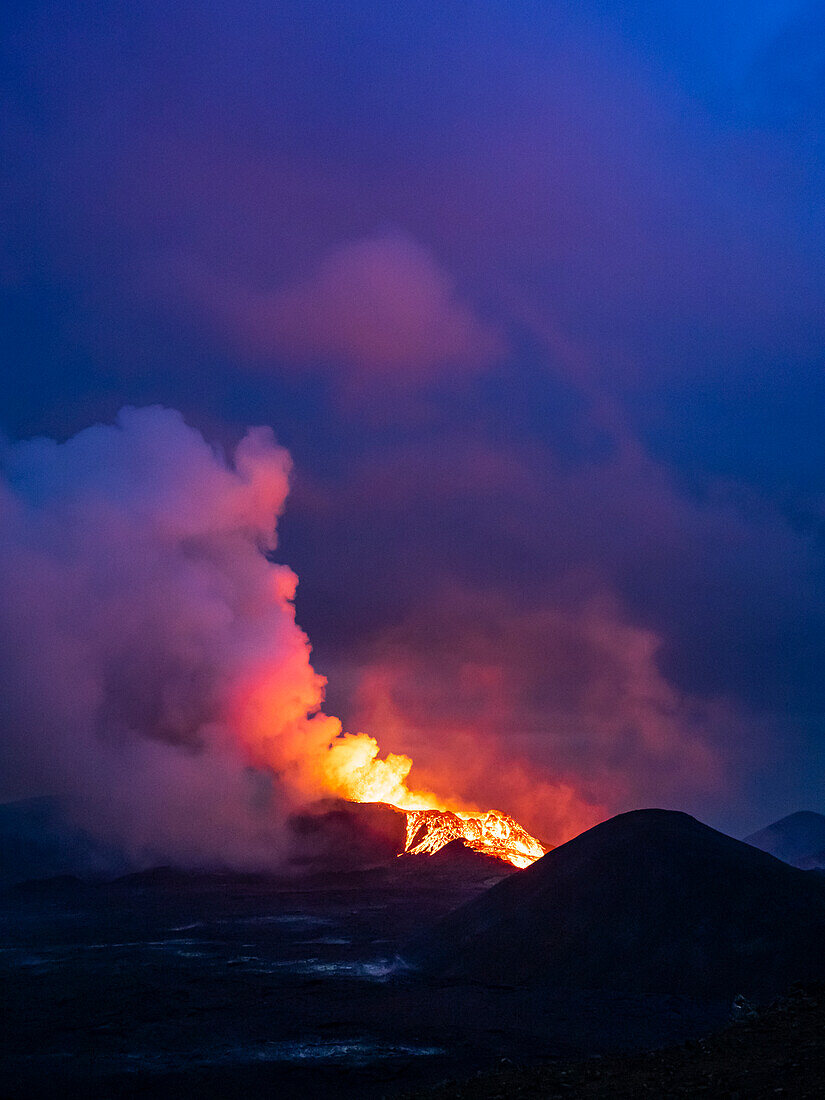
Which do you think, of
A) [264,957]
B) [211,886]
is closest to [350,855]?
[211,886]

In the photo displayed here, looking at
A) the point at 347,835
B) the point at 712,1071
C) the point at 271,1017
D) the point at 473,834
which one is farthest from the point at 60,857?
the point at 712,1071

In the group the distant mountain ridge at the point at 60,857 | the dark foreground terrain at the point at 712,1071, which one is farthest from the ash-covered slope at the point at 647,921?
the distant mountain ridge at the point at 60,857

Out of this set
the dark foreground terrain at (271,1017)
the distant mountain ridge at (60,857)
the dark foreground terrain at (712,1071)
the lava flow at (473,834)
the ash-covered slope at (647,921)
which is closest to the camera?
the dark foreground terrain at (712,1071)

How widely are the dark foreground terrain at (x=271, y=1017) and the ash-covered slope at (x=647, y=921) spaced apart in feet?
9.18

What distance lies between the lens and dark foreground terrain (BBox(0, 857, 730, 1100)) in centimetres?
4056

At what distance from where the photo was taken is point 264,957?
7350 centimetres

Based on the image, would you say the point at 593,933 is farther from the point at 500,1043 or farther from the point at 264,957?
the point at 264,957

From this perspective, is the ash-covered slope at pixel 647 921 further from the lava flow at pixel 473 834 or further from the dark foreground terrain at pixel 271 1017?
the lava flow at pixel 473 834

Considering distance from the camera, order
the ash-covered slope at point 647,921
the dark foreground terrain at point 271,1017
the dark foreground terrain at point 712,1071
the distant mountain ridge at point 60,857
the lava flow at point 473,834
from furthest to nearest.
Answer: the distant mountain ridge at point 60,857
the lava flow at point 473,834
the ash-covered slope at point 647,921
the dark foreground terrain at point 271,1017
the dark foreground terrain at point 712,1071

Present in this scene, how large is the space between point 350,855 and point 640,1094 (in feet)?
448

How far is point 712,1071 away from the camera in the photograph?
1089 inches

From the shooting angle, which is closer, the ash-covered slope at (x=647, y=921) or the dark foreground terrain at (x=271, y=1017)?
the dark foreground terrain at (x=271, y=1017)

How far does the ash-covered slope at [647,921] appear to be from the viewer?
175 feet

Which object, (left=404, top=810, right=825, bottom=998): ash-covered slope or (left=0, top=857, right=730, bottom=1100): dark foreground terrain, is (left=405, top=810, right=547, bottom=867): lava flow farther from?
(left=404, top=810, right=825, bottom=998): ash-covered slope
